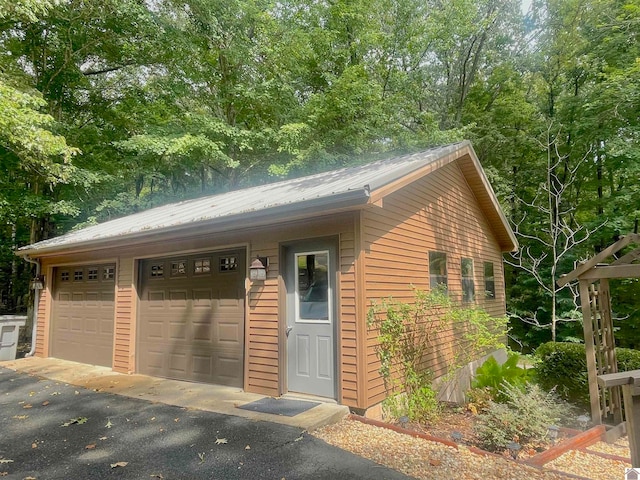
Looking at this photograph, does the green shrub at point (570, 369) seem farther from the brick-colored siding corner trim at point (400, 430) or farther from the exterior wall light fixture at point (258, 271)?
the exterior wall light fixture at point (258, 271)

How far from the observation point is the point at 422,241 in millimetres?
6316

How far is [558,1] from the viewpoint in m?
13.9

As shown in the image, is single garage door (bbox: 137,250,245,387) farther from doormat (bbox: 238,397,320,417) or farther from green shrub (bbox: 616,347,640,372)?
green shrub (bbox: 616,347,640,372)

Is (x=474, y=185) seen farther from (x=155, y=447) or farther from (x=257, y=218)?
(x=155, y=447)

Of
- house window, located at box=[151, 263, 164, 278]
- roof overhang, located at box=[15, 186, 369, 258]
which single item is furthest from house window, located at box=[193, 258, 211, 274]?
house window, located at box=[151, 263, 164, 278]

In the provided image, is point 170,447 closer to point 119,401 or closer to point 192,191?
point 119,401

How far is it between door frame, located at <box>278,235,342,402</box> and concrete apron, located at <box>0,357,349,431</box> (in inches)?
15.6

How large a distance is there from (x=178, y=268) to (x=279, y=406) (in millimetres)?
3127

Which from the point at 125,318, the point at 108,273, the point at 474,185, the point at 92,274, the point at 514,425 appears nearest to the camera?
the point at 514,425

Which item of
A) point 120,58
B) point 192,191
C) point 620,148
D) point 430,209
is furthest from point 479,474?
point 192,191

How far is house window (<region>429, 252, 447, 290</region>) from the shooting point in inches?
257

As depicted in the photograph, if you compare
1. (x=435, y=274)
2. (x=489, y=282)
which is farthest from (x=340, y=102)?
(x=435, y=274)

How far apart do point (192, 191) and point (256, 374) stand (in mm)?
13173

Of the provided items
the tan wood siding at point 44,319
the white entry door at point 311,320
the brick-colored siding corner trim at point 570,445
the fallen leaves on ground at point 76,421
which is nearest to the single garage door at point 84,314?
the tan wood siding at point 44,319
